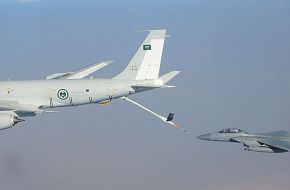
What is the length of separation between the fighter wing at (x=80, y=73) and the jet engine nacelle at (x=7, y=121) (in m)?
12.1

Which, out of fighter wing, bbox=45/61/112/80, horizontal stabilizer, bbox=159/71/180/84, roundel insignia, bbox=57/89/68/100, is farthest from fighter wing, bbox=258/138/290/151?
roundel insignia, bbox=57/89/68/100

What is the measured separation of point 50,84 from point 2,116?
881 cm

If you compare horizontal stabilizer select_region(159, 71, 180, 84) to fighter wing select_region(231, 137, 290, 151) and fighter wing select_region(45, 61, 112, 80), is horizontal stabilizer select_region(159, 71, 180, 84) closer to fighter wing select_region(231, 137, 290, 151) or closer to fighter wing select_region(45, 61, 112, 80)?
fighter wing select_region(45, 61, 112, 80)

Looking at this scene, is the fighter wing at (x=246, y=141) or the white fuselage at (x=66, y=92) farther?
the fighter wing at (x=246, y=141)

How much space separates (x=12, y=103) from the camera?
73688mm

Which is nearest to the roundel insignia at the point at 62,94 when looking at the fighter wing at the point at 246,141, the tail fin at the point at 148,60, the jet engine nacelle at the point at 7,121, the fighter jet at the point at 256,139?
the tail fin at the point at 148,60

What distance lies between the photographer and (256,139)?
262ft

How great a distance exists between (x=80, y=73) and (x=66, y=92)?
21.9 ft

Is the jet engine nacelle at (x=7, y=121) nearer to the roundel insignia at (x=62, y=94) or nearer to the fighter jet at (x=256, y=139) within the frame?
the roundel insignia at (x=62, y=94)

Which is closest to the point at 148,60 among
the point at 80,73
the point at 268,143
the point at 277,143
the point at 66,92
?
the point at 80,73

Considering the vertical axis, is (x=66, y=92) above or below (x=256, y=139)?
above

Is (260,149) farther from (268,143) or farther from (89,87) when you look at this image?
(89,87)

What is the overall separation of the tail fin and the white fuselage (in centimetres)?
147

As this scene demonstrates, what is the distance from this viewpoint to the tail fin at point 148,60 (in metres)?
75.2
